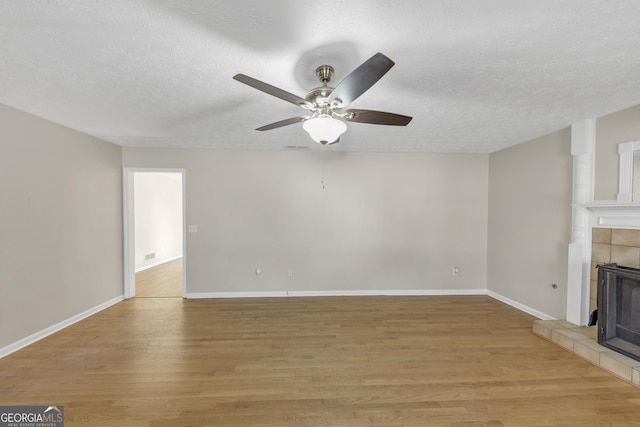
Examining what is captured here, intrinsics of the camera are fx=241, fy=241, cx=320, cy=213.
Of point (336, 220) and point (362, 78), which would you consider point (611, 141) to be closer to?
→ point (362, 78)

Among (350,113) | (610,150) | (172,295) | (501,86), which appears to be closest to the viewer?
(350,113)

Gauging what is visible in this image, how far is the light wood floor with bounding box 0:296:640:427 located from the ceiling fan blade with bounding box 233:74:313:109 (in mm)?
2058

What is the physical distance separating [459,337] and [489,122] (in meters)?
2.39

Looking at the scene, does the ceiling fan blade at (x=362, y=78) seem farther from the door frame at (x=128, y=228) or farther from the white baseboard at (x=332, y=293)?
the door frame at (x=128, y=228)

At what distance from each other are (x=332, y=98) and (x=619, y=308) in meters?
3.19

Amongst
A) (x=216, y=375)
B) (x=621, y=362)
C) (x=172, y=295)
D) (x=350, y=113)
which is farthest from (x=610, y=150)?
(x=172, y=295)

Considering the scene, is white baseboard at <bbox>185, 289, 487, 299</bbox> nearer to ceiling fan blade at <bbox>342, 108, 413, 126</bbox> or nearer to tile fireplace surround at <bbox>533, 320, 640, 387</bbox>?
tile fireplace surround at <bbox>533, 320, 640, 387</bbox>

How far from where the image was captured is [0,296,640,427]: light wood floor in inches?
63.8

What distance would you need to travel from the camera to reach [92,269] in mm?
3229

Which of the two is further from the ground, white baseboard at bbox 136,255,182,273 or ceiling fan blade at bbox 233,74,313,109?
ceiling fan blade at bbox 233,74,313,109

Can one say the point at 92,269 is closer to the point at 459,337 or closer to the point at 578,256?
the point at 459,337

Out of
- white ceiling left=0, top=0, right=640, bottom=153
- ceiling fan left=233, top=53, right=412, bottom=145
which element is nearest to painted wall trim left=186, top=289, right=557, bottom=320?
white ceiling left=0, top=0, right=640, bottom=153

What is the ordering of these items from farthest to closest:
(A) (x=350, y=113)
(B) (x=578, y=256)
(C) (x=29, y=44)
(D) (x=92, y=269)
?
(D) (x=92, y=269) → (B) (x=578, y=256) → (A) (x=350, y=113) → (C) (x=29, y=44)

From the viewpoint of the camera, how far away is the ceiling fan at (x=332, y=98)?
48.7 inches
